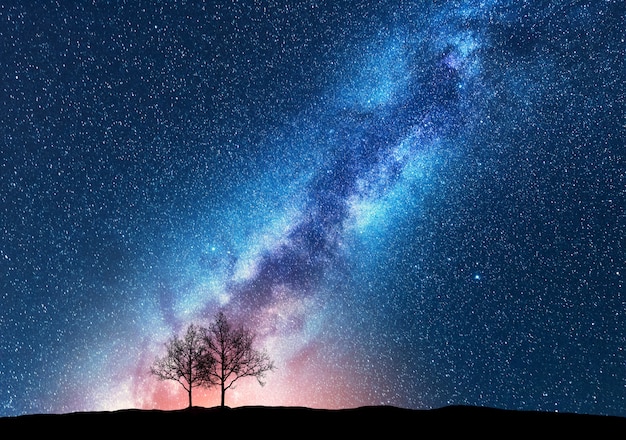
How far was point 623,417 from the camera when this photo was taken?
22.1 m

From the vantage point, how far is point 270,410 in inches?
945

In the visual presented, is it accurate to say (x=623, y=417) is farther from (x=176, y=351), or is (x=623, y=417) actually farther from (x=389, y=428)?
(x=176, y=351)

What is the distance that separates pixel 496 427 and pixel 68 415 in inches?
796

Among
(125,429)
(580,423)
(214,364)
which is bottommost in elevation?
(580,423)

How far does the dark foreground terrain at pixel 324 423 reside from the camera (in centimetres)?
1861

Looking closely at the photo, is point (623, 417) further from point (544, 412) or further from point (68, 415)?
point (68, 415)

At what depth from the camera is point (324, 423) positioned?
20547 millimetres

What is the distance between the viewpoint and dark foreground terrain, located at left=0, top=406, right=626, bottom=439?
61.1ft

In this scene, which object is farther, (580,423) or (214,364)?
(214,364)

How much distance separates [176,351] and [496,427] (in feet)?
92.6

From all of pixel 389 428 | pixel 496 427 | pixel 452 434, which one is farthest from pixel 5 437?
pixel 496 427

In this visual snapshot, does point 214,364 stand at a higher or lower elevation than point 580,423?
higher

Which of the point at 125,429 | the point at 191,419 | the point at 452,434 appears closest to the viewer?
the point at 452,434

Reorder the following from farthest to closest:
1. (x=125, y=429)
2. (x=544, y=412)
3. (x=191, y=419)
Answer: (x=544, y=412) < (x=191, y=419) < (x=125, y=429)
